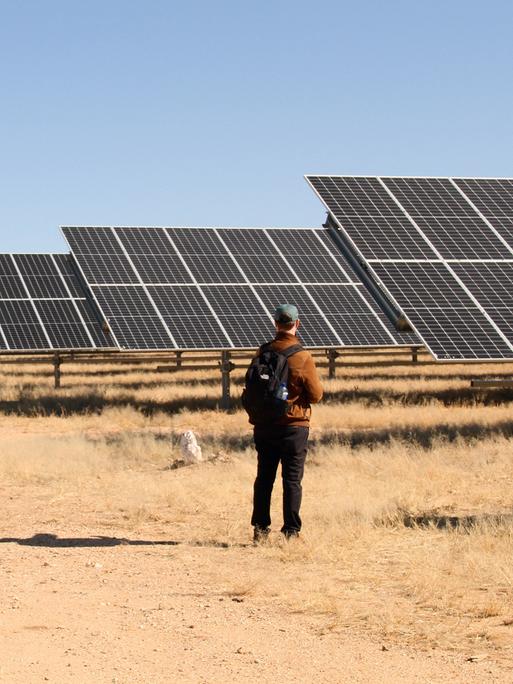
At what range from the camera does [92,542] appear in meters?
10.0

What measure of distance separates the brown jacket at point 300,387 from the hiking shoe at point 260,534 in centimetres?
94

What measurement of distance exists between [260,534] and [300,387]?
1.26 m

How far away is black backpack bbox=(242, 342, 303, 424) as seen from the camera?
9242mm

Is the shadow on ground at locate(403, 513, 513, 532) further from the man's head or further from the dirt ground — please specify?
the man's head

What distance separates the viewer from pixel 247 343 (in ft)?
77.4

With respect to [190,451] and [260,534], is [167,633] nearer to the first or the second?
[260,534]

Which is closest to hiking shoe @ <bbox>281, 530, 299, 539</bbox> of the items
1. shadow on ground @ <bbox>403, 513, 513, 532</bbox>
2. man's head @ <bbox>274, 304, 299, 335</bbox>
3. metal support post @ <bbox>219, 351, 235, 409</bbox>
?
shadow on ground @ <bbox>403, 513, 513, 532</bbox>

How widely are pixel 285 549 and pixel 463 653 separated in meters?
2.94

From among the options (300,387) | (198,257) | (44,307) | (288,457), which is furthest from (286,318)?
(44,307)

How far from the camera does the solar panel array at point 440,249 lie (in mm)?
18594

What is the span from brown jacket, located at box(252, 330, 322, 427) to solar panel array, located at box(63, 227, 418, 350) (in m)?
13.8

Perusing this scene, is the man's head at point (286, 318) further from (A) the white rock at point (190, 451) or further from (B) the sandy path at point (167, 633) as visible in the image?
(A) the white rock at point (190, 451)

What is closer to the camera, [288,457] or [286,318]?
[288,457]

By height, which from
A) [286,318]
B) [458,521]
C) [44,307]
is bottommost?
[458,521]
